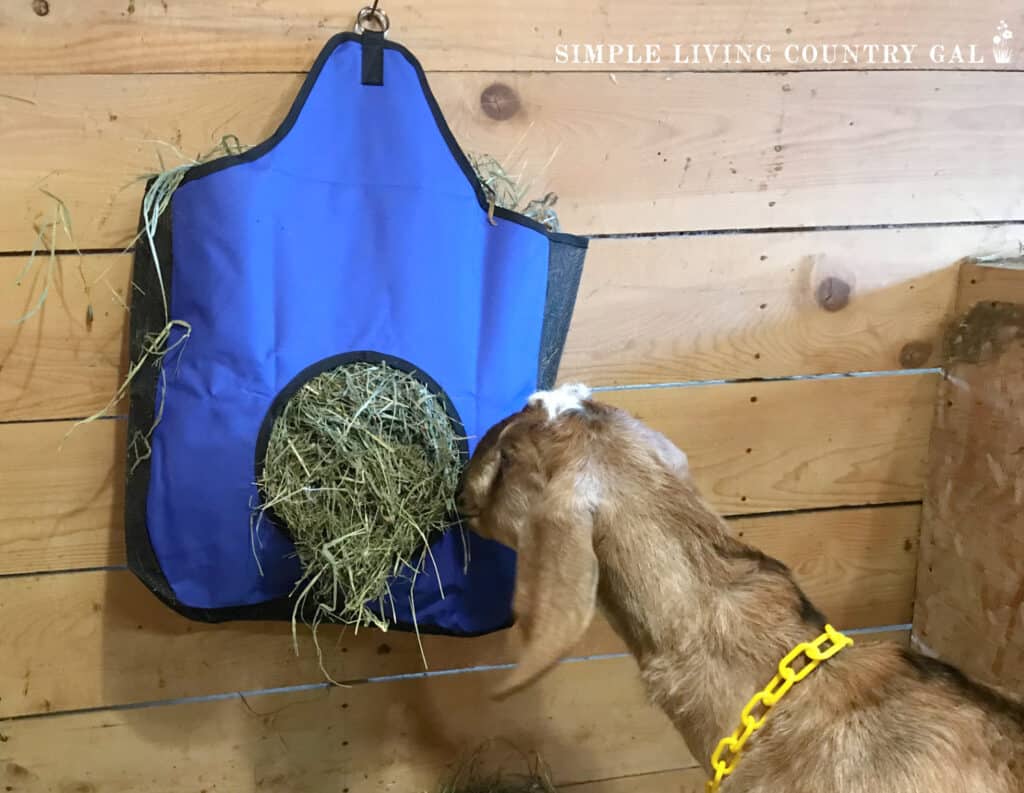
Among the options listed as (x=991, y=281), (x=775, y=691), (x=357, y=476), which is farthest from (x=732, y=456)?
(x=357, y=476)

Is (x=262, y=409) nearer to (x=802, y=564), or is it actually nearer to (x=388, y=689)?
(x=388, y=689)

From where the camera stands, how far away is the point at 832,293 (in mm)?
2133

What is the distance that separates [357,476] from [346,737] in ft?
3.30

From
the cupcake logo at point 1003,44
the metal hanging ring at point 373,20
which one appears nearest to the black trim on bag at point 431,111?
the metal hanging ring at point 373,20

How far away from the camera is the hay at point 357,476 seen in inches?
58.3

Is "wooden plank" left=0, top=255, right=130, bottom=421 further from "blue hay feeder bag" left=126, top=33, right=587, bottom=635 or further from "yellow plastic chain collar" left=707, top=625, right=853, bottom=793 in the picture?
"yellow plastic chain collar" left=707, top=625, right=853, bottom=793

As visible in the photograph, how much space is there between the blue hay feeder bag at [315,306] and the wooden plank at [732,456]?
0.37 meters

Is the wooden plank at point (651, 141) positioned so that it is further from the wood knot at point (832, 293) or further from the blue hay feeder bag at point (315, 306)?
the blue hay feeder bag at point (315, 306)

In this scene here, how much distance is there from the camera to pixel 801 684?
1.38 m

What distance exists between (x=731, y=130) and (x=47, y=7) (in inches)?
58.3

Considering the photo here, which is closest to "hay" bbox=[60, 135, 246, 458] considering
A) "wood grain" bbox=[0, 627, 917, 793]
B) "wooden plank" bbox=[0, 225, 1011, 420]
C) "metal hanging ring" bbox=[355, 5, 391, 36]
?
"wooden plank" bbox=[0, 225, 1011, 420]

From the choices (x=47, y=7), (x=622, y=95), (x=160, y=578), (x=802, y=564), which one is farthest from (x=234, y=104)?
(x=802, y=564)

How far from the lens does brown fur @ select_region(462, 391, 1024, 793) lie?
1.32m

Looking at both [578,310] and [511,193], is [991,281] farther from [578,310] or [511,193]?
[511,193]
